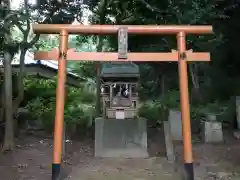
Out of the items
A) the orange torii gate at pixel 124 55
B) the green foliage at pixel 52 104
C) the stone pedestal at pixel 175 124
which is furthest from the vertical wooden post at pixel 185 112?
the green foliage at pixel 52 104

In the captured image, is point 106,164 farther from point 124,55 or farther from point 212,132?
point 212,132

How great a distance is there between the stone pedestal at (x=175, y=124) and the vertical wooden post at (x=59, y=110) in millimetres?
3199

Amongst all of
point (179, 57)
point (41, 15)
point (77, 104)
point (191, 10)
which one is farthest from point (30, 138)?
point (191, 10)

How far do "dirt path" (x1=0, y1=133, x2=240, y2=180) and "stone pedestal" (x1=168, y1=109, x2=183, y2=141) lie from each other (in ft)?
1.50

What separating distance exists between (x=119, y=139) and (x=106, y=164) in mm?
762

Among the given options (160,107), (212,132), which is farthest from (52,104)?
(212,132)

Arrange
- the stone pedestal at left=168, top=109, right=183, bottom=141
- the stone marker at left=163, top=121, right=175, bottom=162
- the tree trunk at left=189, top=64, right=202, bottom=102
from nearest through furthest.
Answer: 1. the stone marker at left=163, top=121, right=175, bottom=162
2. the stone pedestal at left=168, top=109, right=183, bottom=141
3. the tree trunk at left=189, top=64, right=202, bottom=102

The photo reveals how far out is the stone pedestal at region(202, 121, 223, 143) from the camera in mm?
6832

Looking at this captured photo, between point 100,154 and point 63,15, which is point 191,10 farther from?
point 100,154

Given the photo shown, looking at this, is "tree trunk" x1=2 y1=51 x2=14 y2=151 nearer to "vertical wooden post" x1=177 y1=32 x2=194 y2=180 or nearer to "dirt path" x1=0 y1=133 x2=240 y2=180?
"dirt path" x1=0 y1=133 x2=240 y2=180

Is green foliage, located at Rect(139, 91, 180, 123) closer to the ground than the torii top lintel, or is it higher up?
closer to the ground

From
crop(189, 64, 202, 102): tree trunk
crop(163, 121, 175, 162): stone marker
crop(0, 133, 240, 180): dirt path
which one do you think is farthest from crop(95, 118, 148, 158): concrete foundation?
crop(189, 64, 202, 102): tree trunk

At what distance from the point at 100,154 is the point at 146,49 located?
3.19 metres

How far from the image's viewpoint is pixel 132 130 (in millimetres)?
6344
